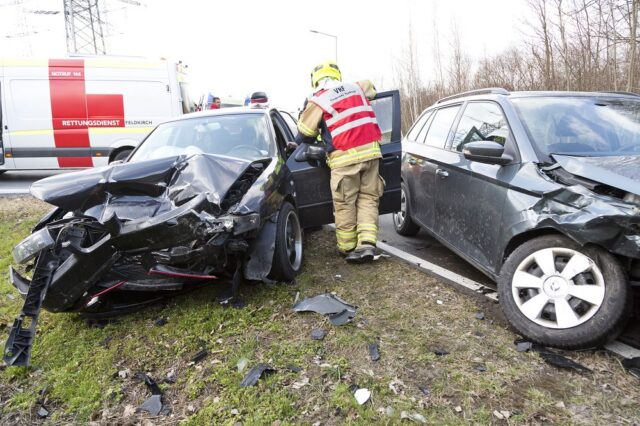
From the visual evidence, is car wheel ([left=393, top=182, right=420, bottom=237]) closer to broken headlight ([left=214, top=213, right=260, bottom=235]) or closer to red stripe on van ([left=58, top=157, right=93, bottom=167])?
broken headlight ([left=214, top=213, right=260, bottom=235])

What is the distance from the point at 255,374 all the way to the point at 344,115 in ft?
8.43

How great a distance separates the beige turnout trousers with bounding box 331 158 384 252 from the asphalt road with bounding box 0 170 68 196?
21.0 ft

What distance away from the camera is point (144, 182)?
110 inches

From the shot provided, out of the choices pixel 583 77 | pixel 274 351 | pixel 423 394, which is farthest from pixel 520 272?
pixel 583 77

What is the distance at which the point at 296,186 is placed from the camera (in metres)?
4.27

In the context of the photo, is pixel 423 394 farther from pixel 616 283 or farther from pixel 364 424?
pixel 616 283

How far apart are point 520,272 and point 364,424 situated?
142 cm

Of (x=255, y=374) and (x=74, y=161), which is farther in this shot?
(x=74, y=161)

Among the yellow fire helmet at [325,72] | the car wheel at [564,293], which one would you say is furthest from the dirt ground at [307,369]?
the yellow fire helmet at [325,72]

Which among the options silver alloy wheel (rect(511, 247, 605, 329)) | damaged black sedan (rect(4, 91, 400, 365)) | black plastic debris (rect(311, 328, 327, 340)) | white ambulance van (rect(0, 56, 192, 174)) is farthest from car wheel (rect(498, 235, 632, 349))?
white ambulance van (rect(0, 56, 192, 174))

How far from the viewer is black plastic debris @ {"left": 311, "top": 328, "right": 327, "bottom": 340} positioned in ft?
9.04

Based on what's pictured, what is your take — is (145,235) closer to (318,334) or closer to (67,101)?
(318,334)

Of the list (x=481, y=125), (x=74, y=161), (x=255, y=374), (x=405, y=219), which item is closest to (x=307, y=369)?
(x=255, y=374)

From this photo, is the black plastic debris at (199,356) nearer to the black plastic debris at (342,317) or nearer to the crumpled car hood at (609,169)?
the black plastic debris at (342,317)
